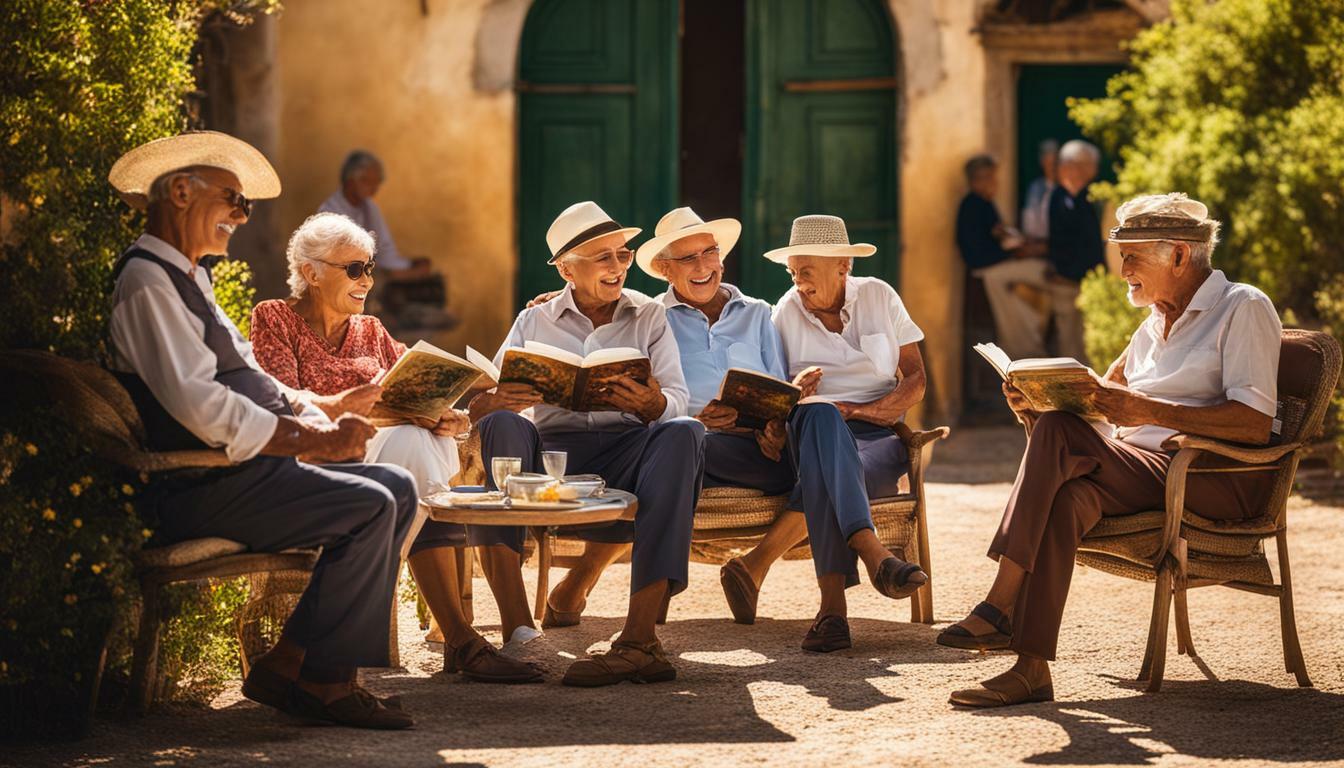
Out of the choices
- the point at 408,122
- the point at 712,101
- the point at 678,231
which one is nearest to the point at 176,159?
the point at 678,231

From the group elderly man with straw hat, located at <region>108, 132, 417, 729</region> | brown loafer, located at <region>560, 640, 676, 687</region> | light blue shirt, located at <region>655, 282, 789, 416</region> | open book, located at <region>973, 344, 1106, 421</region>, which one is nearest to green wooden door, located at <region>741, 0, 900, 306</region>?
light blue shirt, located at <region>655, 282, 789, 416</region>

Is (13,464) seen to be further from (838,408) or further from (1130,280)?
(1130,280)

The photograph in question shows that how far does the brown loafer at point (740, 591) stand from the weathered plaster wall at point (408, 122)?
6.55 metres

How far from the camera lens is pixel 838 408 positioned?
6.45 m

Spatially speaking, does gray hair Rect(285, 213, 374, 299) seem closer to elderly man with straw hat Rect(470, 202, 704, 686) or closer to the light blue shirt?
elderly man with straw hat Rect(470, 202, 704, 686)

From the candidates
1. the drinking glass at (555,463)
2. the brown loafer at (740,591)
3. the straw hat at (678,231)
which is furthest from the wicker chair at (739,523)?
the straw hat at (678,231)

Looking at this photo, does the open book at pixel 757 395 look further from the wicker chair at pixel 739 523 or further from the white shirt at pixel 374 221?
the white shirt at pixel 374 221

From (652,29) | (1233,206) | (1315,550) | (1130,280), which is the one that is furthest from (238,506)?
(652,29)

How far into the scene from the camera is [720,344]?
6730 mm

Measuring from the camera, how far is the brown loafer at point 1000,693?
206 inches

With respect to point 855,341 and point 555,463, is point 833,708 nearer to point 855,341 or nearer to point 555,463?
point 555,463

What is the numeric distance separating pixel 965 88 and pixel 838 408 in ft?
22.6

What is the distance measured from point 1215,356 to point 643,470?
178cm

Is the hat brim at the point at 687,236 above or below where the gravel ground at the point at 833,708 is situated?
above
